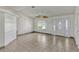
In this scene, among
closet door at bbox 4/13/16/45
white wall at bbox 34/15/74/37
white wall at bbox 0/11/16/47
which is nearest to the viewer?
white wall at bbox 0/11/16/47

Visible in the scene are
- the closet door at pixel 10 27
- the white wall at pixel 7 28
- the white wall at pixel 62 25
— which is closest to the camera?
the white wall at pixel 7 28

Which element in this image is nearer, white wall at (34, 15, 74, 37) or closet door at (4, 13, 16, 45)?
closet door at (4, 13, 16, 45)

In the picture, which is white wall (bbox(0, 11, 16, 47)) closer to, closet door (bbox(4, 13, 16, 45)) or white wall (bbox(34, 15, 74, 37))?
closet door (bbox(4, 13, 16, 45))

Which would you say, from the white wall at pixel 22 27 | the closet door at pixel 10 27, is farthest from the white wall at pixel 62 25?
the closet door at pixel 10 27

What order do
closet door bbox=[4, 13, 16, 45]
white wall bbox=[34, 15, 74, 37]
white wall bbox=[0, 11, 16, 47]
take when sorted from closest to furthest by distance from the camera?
white wall bbox=[0, 11, 16, 47] < closet door bbox=[4, 13, 16, 45] < white wall bbox=[34, 15, 74, 37]

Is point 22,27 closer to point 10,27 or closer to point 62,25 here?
point 10,27

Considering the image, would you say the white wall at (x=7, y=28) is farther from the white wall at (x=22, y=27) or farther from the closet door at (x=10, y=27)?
the white wall at (x=22, y=27)

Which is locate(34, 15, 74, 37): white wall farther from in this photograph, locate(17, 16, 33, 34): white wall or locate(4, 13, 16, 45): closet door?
locate(4, 13, 16, 45): closet door

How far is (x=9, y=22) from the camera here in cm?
430

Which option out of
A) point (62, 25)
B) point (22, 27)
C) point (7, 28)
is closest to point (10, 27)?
point (7, 28)

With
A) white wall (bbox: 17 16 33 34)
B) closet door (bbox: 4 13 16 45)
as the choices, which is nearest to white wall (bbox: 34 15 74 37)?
white wall (bbox: 17 16 33 34)

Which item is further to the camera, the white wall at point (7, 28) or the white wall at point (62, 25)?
the white wall at point (62, 25)
